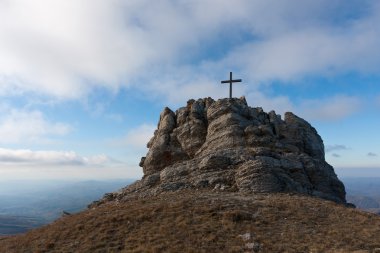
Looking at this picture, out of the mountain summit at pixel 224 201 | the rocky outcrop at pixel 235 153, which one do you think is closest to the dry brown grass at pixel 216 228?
the mountain summit at pixel 224 201

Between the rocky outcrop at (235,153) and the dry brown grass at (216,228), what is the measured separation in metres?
4.87

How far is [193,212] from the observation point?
85.6ft

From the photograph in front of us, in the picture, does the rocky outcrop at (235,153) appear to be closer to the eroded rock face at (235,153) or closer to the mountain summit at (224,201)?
the eroded rock face at (235,153)

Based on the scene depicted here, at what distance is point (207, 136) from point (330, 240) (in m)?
25.9

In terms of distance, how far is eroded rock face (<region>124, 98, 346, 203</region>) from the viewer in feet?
117

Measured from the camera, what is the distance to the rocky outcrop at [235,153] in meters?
35.5

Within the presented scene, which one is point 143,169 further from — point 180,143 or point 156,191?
point 156,191

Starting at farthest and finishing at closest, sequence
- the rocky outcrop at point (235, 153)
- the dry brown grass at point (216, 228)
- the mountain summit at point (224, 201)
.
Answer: the rocky outcrop at point (235, 153)
the mountain summit at point (224, 201)
the dry brown grass at point (216, 228)

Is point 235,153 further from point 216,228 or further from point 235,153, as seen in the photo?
point 216,228

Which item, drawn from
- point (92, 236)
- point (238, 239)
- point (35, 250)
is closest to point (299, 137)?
point (238, 239)

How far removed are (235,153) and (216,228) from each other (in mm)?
16895

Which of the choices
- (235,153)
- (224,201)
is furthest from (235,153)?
(224,201)

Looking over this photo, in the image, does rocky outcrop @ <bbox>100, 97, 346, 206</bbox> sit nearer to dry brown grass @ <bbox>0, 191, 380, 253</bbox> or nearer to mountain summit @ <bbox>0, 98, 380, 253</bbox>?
mountain summit @ <bbox>0, 98, 380, 253</bbox>

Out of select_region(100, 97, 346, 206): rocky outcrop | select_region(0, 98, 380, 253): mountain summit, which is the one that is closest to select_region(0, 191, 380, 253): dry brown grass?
select_region(0, 98, 380, 253): mountain summit
